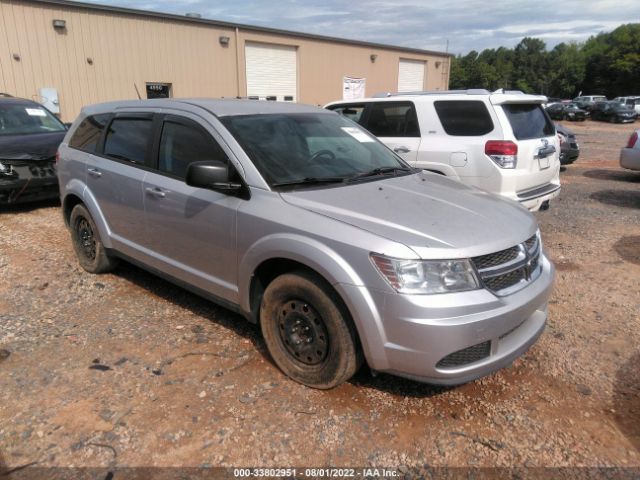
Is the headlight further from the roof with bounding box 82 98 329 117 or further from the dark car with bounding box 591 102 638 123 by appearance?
the dark car with bounding box 591 102 638 123

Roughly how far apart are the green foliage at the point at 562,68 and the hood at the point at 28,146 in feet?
247

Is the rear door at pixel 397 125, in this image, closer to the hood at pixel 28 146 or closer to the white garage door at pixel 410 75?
the hood at pixel 28 146

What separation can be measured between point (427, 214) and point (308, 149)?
114cm

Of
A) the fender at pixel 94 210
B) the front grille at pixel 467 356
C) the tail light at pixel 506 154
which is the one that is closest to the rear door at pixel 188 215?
the fender at pixel 94 210

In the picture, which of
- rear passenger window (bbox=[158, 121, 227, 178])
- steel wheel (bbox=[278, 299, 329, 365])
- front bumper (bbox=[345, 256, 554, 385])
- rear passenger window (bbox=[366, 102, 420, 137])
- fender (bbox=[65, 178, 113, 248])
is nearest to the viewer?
front bumper (bbox=[345, 256, 554, 385])

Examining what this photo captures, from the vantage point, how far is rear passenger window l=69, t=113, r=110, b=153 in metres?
4.78

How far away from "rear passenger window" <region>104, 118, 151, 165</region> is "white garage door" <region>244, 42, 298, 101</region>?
17949 millimetres

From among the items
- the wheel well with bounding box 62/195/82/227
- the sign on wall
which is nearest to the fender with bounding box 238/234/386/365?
the wheel well with bounding box 62/195/82/227

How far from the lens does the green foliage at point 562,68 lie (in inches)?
2689

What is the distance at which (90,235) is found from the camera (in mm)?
5035

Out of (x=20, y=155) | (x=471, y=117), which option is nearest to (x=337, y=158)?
(x=471, y=117)

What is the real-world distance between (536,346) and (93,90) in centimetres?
1751

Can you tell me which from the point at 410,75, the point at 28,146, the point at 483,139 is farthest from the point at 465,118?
the point at 410,75

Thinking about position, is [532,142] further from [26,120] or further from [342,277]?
[26,120]
